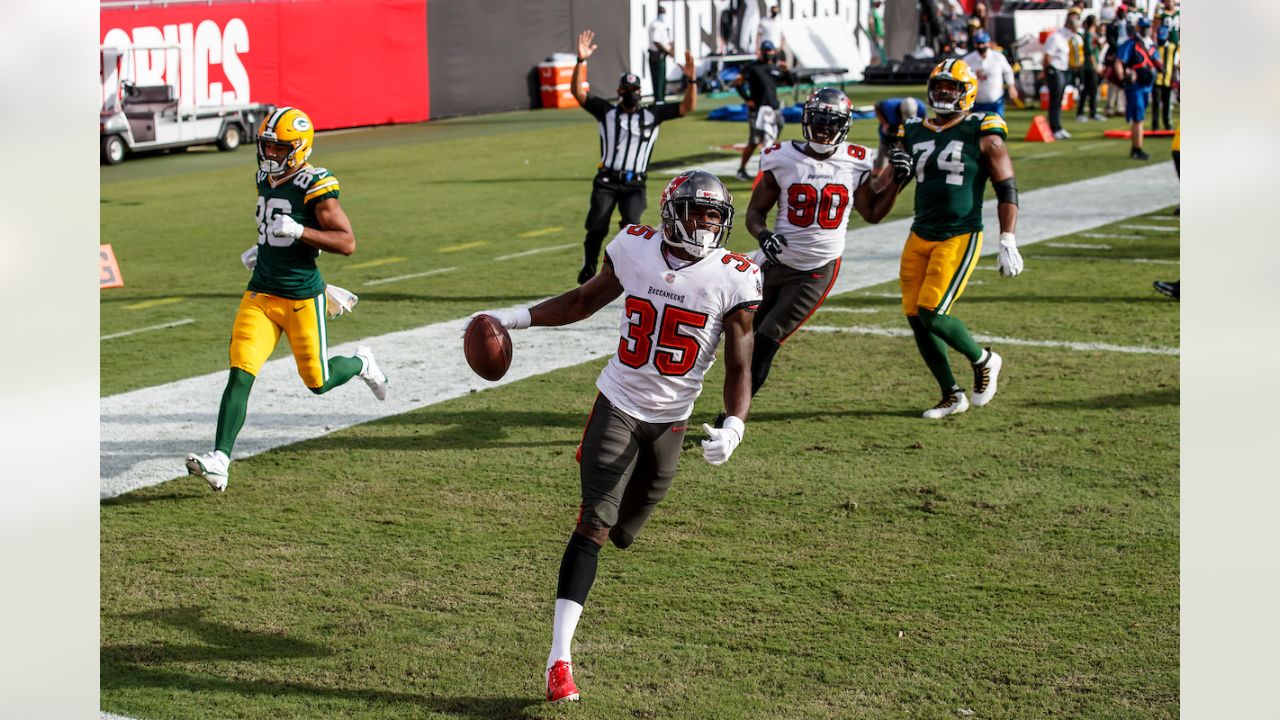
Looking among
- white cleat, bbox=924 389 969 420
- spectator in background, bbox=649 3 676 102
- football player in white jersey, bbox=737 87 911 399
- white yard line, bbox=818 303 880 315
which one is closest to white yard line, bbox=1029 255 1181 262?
white yard line, bbox=818 303 880 315

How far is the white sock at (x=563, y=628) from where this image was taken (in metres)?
5.04

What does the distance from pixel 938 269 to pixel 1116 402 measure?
1504 millimetres

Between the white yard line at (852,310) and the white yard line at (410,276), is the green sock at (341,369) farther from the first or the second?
the white yard line at (410,276)

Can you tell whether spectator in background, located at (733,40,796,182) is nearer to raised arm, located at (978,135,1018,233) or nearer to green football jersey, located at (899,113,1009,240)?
green football jersey, located at (899,113,1009,240)

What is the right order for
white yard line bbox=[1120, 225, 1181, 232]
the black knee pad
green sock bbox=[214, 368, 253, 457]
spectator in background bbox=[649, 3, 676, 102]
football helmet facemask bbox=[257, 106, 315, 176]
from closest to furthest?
green sock bbox=[214, 368, 253, 457]
football helmet facemask bbox=[257, 106, 315, 176]
the black knee pad
white yard line bbox=[1120, 225, 1181, 232]
spectator in background bbox=[649, 3, 676, 102]

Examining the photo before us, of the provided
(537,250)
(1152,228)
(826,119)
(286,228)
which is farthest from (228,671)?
(1152,228)

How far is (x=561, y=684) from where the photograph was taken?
4.99 meters

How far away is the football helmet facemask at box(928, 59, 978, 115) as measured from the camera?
343 inches

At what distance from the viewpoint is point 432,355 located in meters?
10.6

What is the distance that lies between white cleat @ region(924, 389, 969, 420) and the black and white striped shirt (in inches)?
172

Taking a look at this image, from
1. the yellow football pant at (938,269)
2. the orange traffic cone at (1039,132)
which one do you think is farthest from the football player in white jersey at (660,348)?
the orange traffic cone at (1039,132)

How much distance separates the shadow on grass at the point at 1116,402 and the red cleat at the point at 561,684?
4934mm
